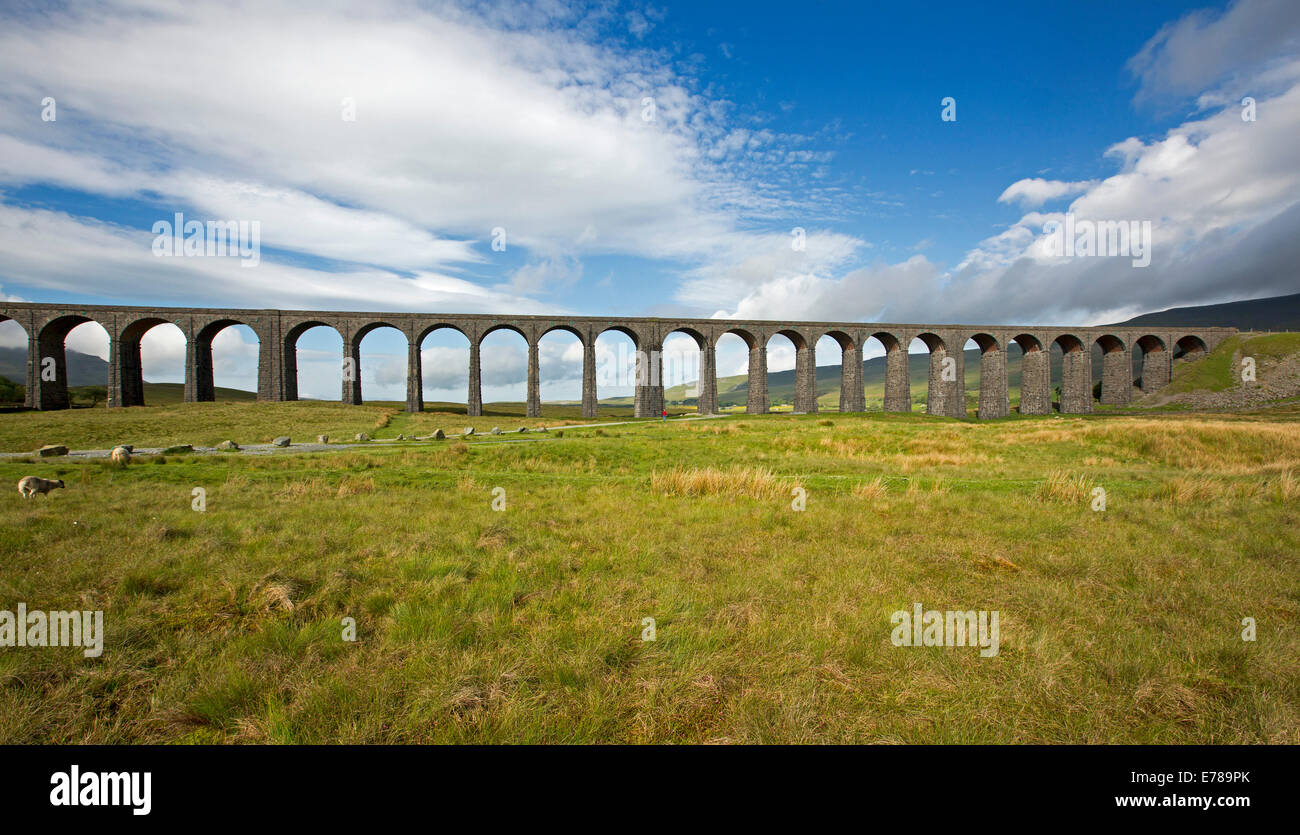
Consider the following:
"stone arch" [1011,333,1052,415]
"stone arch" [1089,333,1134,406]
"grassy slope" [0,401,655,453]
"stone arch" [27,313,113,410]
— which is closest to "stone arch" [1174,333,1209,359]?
"stone arch" [1089,333,1134,406]

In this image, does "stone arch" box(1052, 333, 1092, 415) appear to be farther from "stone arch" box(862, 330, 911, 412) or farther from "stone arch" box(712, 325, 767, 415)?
"stone arch" box(712, 325, 767, 415)

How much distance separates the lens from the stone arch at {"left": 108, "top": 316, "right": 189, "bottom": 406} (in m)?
49.0

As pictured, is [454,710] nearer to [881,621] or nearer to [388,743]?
[388,743]

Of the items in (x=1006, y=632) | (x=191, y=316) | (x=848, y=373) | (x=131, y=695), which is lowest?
(x=1006, y=632)

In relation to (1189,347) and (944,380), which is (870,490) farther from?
(1189,347)

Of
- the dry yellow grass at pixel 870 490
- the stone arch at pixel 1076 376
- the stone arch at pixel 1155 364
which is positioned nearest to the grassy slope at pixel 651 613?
the dry yellow grass at pixel 870 490

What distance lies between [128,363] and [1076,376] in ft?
371

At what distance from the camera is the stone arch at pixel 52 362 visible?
47.1 metres

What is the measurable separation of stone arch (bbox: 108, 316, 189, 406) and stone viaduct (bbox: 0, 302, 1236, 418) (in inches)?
4.3

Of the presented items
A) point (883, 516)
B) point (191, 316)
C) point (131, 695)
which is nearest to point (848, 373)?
point (883, 516)

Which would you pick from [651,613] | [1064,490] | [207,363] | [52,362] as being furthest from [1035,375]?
[52,362]

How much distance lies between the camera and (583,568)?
253 inches

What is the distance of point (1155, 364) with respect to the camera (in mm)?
69500
